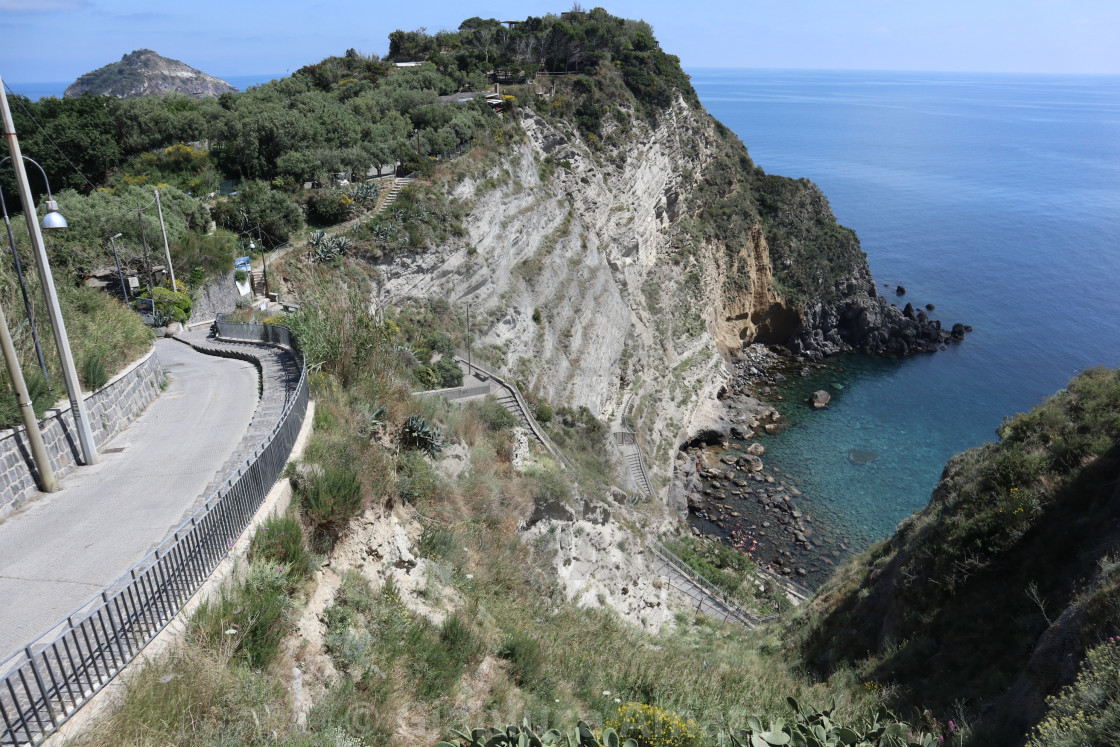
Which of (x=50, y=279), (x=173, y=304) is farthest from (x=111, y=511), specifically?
(x=173, y=304)

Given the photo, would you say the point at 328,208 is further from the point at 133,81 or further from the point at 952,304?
the point at 133,81

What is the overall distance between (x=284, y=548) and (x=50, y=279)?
21.2 ft

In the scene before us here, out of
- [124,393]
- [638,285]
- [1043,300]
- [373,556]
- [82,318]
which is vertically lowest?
[1043,300]

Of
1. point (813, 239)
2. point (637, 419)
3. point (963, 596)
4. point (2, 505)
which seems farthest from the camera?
point (813, 239)

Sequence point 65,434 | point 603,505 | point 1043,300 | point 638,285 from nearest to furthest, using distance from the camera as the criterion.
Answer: point 65,434, point 603,505, point 638,285, point 1043,300

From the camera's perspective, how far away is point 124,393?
12.8 meters

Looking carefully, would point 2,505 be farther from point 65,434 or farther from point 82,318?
point 82,318

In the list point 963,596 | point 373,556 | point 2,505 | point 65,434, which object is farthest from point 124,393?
point 963,596

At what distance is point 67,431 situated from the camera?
34.3 feet

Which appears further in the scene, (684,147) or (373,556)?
(684,147)

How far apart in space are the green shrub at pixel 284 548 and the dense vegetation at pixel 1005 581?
10227 millimetres

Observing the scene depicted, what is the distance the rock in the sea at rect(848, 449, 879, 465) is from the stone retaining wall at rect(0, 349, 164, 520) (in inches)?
1738

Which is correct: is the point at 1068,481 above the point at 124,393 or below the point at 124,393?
below

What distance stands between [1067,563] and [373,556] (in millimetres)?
13502
